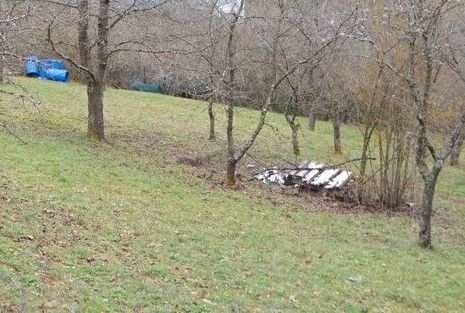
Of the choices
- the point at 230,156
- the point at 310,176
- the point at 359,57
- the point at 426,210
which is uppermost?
the point at 359,57

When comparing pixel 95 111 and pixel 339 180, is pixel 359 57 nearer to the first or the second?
pixel 339 180

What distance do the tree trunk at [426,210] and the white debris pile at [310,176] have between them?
4.24 m

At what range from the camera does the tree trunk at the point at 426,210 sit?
9.60 metres

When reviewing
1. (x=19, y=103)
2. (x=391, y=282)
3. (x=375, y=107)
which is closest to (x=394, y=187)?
(x=375, y=107)

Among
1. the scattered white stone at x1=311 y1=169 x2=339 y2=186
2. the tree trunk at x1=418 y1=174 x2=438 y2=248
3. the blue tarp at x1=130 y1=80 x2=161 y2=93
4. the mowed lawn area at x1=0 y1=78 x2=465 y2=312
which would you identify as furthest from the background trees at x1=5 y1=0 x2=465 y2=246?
the blue tarp at x1=130 y1=80 x2=161 y2=93

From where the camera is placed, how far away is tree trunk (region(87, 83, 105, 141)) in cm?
1453

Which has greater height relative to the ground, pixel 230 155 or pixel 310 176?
pixel 230 155

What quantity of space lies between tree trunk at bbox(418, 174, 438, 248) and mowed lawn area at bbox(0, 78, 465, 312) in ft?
0.85

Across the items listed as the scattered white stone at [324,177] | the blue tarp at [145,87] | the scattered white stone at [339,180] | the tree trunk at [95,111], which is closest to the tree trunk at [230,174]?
the scattered white stone at [324,177]

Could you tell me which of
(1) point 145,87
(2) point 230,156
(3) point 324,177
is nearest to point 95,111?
(2) point 230,156

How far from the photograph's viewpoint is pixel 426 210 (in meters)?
9.69

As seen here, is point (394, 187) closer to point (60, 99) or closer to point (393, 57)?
point (393, 57)

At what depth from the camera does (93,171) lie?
11352 millimetres

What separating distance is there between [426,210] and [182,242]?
424cm
